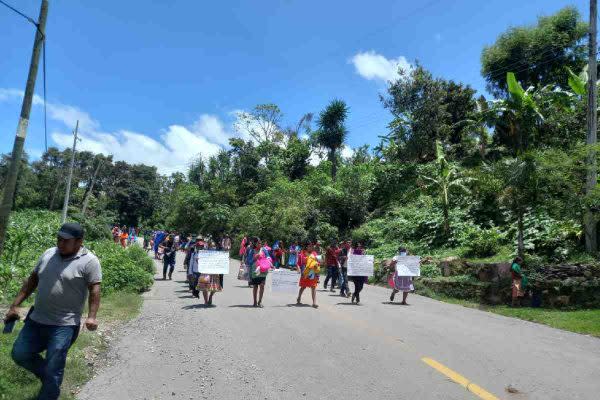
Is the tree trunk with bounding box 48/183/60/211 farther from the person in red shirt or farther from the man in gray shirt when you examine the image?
the man in gray shirt

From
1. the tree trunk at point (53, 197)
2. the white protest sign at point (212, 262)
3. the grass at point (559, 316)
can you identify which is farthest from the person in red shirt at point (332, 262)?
the tree trunk at point (53, 197)

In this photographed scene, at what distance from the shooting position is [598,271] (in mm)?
12992

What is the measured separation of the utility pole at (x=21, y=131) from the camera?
845cm

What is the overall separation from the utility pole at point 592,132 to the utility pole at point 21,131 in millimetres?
14096

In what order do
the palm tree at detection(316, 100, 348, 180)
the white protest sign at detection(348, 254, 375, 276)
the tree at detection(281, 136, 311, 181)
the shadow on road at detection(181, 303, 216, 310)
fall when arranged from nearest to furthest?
the shadow on road at detection(181, 303, 216, 310), the white protest sign at detection(348, 254, 375, 276), the palm tree at detection(316, 100, 348, 180), the tree at detection(281, 136, 311, 181)

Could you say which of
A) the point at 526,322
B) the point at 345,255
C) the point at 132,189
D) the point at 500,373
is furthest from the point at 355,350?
the point at 132,189

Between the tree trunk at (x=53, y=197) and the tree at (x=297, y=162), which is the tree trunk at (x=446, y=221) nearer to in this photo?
the tree at (x=297, y=162)

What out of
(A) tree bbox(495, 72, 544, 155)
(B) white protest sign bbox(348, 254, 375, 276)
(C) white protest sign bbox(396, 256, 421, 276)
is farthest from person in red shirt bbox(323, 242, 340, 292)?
(A) tree bbox(495, 72, 544, 155)

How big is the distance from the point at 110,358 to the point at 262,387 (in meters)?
2.57

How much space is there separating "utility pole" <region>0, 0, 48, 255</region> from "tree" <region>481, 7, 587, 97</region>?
30.7 m

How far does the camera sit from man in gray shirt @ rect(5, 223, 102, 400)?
13.9 ft

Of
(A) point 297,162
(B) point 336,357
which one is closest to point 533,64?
(A) point 297,162

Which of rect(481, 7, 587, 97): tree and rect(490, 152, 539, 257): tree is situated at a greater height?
rect(481, 7, 587, 97): tree

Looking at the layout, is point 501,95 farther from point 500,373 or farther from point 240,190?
point 500,373
